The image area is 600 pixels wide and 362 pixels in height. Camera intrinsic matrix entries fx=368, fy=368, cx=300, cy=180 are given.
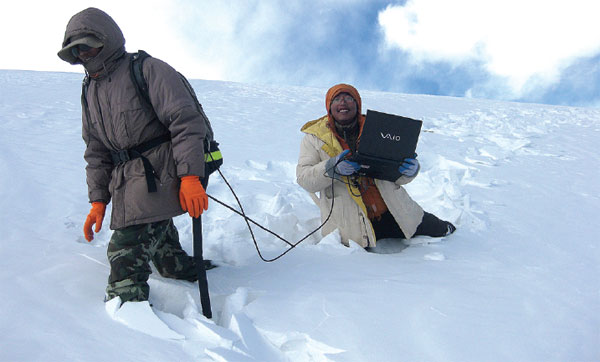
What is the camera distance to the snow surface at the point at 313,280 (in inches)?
61.6

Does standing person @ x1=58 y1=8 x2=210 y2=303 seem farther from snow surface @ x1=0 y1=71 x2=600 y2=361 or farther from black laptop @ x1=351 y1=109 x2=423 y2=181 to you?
black laptop @ x1=351 y1=109 x2=423 y2=181

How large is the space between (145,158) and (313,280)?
1163mm

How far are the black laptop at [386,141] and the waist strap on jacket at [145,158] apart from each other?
3.97 feet

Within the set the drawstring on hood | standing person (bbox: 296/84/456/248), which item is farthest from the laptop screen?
the drawstring on hood

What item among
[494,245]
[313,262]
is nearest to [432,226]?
[494,245]

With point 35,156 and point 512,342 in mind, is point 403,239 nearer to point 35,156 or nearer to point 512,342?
point 512,342

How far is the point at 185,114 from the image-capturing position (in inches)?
70.3

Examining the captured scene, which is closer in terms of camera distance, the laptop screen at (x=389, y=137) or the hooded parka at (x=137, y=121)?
the hooded parka at (x=137, y=121)

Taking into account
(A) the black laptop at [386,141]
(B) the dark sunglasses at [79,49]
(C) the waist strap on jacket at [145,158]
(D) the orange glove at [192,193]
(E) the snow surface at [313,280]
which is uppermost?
(B) the dark sunglasses at [79,49]

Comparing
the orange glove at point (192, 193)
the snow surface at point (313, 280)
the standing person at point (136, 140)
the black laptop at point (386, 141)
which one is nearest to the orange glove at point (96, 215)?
the standing person at point (136, 140)

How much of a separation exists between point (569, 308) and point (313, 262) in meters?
1.44

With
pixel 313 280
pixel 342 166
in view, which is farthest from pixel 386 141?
pixel 313 280

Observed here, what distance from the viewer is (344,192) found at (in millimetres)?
2844

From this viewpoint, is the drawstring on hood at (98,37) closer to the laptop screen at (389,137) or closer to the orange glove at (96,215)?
the orange glove at (96,215)
